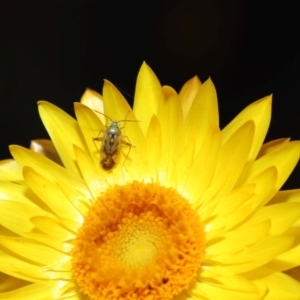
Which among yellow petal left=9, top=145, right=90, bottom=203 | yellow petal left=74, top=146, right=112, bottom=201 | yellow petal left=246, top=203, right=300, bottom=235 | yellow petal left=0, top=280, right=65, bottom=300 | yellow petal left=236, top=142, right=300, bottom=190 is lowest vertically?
yellow petal left=246, top=203, right=300, bottom=235

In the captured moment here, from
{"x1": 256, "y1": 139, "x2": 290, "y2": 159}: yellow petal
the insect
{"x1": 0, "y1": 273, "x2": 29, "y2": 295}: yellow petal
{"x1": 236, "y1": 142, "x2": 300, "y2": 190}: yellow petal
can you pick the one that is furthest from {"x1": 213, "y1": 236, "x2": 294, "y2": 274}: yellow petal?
{"x1": 0, "y1": 273, "x2": 29, "y2": 295}: yellow petal

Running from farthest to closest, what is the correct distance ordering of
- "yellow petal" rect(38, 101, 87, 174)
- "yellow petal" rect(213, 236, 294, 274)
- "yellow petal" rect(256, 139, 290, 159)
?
"yellow petal" rect(38, 101, 87, 174) → "yellow petal" rect(256, 139, 290, 159) → "yellow petal" rect(213, 236, 294, 274)

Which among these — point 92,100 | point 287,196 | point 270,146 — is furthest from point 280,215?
point 92,100

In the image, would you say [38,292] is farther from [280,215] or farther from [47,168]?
[280,215]

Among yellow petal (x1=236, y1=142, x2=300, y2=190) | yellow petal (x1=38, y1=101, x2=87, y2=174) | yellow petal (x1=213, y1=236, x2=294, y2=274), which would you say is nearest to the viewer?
yellow petal (x1=213, y1=236, x2=294, y2=274)

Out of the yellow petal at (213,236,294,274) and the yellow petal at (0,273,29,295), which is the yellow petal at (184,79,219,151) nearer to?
the yellow petal at (213,236,294,274)

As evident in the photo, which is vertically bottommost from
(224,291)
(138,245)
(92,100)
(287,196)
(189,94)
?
(224,291)

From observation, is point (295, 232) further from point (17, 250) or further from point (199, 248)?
point (17, 250)
